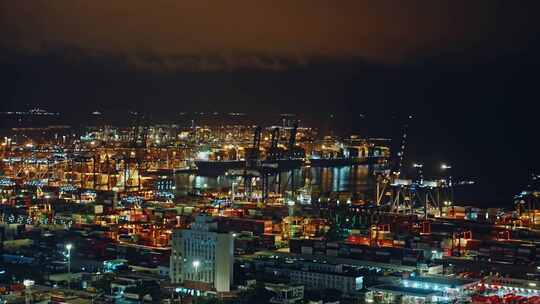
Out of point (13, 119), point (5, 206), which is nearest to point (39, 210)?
point (5, 206)

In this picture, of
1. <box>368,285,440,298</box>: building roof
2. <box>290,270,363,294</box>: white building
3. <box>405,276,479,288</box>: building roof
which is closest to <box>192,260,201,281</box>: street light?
<box>290,270,363,294</box>: white building

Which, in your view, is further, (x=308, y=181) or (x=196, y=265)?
(x=308, y=181)

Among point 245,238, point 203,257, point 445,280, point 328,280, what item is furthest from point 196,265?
point 245,238

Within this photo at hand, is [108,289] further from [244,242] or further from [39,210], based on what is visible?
[39,210]

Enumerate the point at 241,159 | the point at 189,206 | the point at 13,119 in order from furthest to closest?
1. the point at 13,119
2. the point at 241,159
3. the point at 189,206

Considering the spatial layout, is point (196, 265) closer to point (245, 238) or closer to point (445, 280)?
point (445, 280)

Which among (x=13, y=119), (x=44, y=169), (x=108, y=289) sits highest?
(x=13, y=119)

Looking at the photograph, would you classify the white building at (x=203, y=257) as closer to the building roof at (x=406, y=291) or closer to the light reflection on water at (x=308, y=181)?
the building roof at (x=406, y=291)
